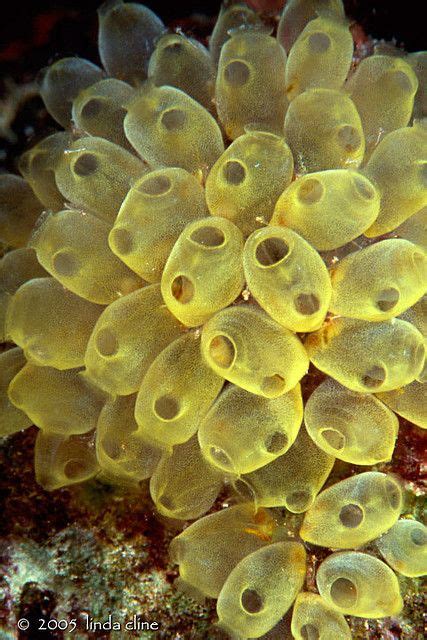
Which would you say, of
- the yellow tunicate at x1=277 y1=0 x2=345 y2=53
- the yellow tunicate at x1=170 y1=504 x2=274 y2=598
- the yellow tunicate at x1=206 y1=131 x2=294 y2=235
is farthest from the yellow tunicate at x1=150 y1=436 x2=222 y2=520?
the yellow tunicate at x1=277 y1=0 x2=345 y2=53

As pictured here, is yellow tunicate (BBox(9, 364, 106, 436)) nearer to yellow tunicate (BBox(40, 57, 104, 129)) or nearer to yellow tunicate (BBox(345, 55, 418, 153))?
yellow tunicate (BBox(40, 57, 104, 129))

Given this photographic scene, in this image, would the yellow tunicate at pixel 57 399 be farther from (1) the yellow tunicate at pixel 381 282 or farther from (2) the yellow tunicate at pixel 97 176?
(1) the yellow tunicate at pixel 381 282

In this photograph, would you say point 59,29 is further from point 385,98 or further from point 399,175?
point 399,175

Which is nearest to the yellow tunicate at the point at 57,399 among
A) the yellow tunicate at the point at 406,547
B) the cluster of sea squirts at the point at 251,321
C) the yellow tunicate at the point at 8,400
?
the cluster of sea squirts at the point at 251,321

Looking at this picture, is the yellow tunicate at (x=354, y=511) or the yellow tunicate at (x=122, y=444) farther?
the yellow tunicate at (x=122, y=444)

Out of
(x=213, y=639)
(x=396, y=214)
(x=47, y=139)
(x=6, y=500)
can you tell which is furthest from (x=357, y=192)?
(x=6, y=500)

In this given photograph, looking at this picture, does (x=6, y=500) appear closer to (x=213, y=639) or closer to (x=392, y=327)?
(x=213, y=639)
